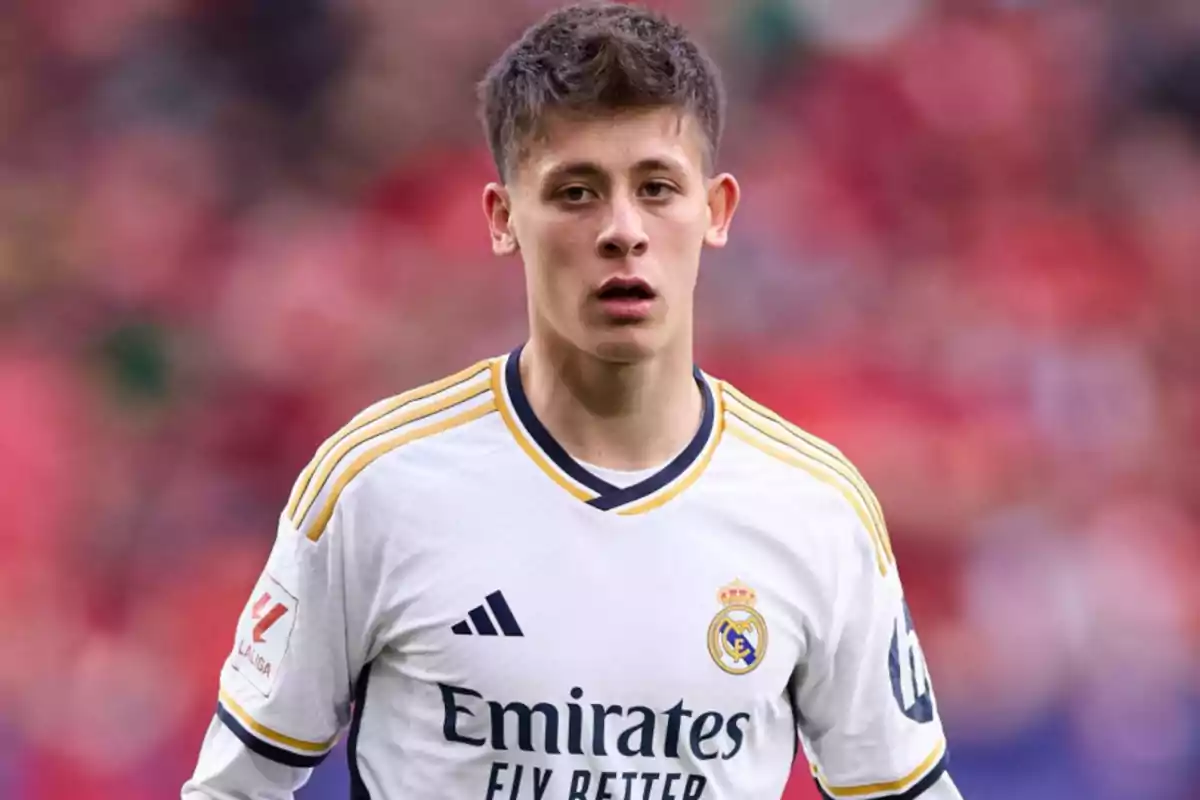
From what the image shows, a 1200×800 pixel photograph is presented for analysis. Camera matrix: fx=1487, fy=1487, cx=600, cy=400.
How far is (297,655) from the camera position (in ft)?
5.98

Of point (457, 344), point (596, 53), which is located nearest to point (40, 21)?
point (457, 344)

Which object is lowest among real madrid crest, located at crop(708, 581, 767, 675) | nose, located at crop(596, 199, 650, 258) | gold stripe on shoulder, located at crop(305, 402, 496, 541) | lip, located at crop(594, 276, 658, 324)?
real madrid crest, located at crop(708, 581, 767, 675)

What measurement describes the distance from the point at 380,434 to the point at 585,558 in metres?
0.31

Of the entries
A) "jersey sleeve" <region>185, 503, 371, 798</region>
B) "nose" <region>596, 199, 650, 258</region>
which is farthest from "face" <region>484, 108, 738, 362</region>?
"jersey sleeve" <region>185, 503, 371, 798</region>

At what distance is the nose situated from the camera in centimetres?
173

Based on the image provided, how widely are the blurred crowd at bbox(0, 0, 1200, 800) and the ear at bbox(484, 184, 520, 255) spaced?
74.9 inches

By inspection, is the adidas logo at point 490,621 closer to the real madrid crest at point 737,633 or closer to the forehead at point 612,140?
the real madrid crest at point 737,633

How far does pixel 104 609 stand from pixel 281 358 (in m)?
0.76

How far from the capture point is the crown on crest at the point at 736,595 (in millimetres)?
1833

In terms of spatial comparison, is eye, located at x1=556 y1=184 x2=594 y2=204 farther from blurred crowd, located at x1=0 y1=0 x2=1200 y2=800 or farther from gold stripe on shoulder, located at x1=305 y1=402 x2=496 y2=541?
blurred crowd, located at x1=0 y1=0 x2=1200 y2=800

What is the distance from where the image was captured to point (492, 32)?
400cm

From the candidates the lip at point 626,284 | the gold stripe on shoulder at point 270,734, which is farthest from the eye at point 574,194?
the gold stripe on shoulder at point 270,734

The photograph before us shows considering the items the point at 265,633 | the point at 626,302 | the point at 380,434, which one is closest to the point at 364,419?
the point at 380,434

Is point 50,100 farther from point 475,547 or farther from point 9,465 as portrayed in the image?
point 475,547
